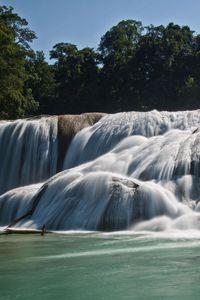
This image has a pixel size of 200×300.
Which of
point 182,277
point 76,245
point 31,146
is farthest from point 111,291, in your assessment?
point 31,146

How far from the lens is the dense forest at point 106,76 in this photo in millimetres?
38844

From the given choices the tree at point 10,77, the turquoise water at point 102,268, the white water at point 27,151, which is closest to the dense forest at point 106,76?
the tree at point 10,77

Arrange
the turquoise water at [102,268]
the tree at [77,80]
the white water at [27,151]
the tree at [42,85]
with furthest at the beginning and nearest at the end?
the tree at [42,85], the tree at [77,80], the white water at [27,151], the turquoise water at [102,268]

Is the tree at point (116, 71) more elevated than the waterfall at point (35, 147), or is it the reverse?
the tree at point (116, 71)

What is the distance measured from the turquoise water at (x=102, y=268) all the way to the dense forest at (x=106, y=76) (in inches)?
978

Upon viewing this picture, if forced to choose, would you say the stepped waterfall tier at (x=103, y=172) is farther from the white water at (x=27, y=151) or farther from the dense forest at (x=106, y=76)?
the dense forest at (x=106, y=76)

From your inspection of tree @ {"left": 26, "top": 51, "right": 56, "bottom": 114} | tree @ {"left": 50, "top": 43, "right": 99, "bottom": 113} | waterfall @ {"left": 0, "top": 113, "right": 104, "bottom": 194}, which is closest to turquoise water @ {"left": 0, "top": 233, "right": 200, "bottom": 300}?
waterfall @ {"left": 0, "top": 113, "right": 104, "bottom": 194}

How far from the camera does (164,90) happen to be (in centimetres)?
4584

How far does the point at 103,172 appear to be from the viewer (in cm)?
1917

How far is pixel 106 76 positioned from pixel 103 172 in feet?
108

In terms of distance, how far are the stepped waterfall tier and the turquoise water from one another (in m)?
1.96

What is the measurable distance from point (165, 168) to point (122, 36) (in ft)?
147

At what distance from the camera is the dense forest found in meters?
38.8

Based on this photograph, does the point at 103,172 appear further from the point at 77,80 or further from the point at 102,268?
the point at 77,80
